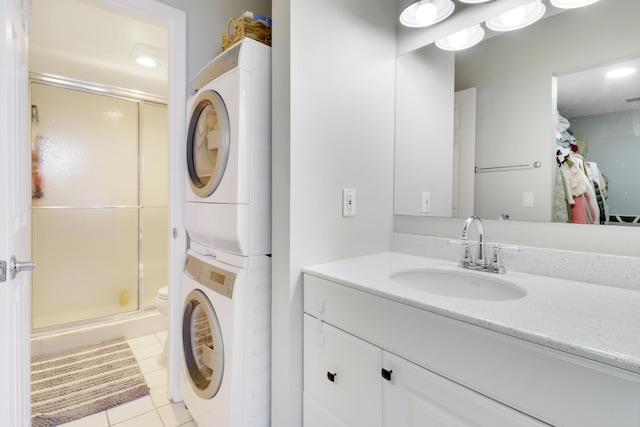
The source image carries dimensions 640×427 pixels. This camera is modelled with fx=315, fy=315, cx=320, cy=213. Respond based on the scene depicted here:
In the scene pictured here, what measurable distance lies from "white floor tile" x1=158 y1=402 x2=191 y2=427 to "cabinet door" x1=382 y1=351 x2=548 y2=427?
1.23 metres

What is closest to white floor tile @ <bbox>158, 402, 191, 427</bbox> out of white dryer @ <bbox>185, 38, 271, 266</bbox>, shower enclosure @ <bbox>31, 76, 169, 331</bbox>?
white dryer @ <bbox>185, 38, 271, 266</bbox>

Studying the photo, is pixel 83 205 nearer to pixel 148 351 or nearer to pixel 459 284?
pixel 148 351

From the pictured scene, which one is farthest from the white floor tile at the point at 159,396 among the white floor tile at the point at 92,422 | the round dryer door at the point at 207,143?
the round dryer door at the point at 207,143

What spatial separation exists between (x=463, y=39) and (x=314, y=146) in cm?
90

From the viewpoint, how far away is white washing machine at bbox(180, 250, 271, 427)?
128 centimetres

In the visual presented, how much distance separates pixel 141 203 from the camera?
10.0 feet

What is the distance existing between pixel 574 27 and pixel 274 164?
4.12ft

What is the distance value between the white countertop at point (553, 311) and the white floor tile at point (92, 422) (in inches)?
56.4

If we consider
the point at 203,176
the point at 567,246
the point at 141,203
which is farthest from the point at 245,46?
the point at 141,203

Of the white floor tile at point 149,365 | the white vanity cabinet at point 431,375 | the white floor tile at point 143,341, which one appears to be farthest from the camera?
the white floor tile at point 143,341

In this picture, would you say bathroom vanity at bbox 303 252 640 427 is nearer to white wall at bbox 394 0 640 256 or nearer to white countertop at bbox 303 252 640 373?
white countertop at bbox 303 252 640 373

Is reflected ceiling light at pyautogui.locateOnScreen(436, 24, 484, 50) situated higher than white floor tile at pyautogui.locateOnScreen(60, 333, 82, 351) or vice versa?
reflected ceiling light at pyautogui.locateOnScreen(436, 24, 484, 50)

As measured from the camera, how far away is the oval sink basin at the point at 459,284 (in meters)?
1.16

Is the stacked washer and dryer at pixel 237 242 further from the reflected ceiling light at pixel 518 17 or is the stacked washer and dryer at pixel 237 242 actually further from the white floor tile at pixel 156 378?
the reflected ceiling light at pixel 518 17
